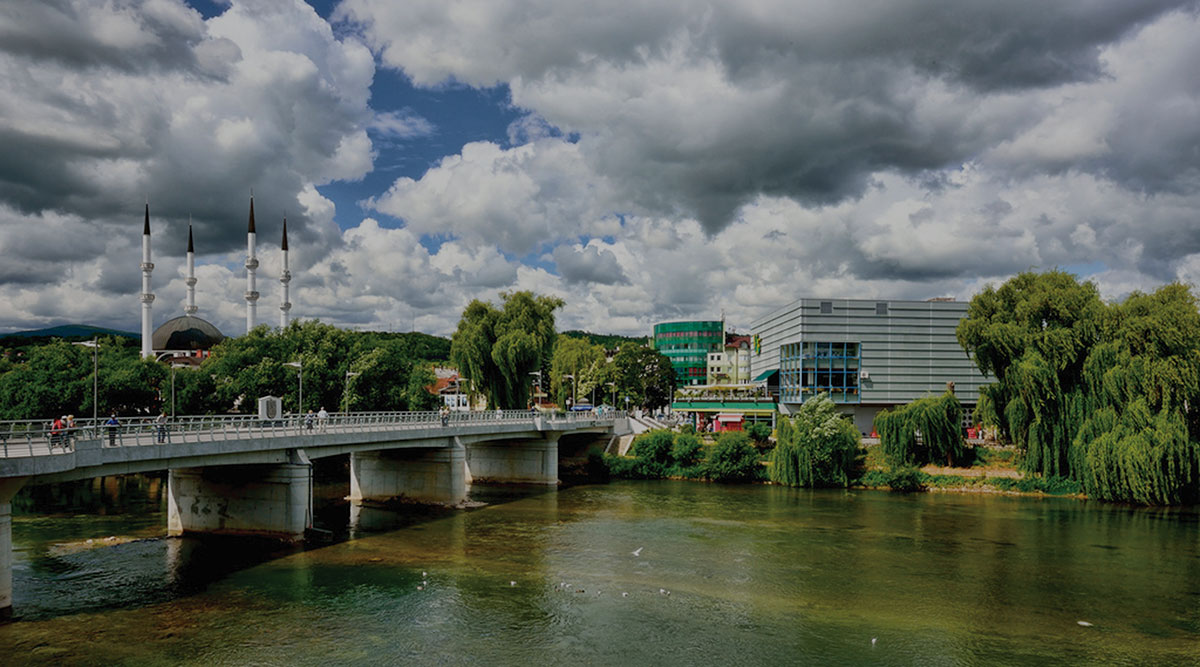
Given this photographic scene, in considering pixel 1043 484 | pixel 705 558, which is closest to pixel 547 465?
pixel 705 558

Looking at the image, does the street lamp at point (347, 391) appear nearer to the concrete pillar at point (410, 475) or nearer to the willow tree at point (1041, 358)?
the concrete pillar at point (410, 475)

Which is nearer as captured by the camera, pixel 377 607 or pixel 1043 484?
pixel 377 607

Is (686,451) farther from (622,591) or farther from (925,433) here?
(622,591)

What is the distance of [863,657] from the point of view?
83.2 ft

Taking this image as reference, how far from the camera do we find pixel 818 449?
67750 mm

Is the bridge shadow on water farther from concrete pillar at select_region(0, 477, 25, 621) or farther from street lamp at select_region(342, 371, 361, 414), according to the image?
street lamp at select_region(342, 371, 361, 414)

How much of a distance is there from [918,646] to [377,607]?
20.0 metres

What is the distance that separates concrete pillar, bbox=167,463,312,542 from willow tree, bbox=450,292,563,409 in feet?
119

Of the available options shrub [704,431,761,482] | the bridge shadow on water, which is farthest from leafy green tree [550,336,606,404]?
the bridge shadow on water

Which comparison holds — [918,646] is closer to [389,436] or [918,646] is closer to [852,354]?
[389,436]

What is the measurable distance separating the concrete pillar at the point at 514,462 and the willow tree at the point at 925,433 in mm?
30238

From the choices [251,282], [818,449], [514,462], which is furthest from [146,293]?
[818,449]

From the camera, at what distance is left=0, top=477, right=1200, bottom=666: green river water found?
2598cm

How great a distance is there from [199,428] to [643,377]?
104675 millimetres
